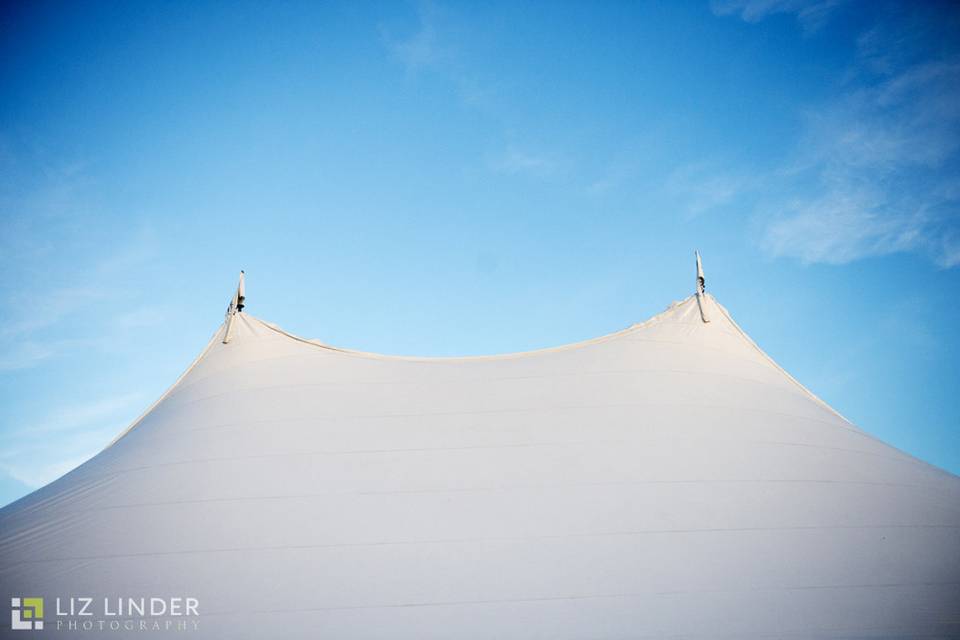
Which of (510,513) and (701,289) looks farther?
(701,289)

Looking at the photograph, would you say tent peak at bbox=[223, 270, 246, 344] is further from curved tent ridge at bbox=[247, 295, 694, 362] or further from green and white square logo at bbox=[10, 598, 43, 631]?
green and white square logo at bbox=[10, 598, 43, 631]

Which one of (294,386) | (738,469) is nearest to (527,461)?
(738,469)

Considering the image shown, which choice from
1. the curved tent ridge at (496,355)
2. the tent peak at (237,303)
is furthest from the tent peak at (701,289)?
the tent peak at (237,303)

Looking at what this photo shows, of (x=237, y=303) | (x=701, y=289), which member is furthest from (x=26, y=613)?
(x=701, y=289)

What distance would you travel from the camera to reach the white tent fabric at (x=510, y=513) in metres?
2.77

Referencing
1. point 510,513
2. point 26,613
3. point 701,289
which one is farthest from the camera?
point 701,289

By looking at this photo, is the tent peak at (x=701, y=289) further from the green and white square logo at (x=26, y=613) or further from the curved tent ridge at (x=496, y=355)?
the green and white square logo at (x=26, y=613)

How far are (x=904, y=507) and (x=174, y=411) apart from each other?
196 inches

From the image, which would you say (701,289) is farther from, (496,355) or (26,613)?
(26,613)

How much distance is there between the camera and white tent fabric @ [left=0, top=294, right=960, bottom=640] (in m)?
2.77

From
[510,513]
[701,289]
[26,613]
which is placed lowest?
[26,613]

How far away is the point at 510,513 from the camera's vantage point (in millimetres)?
3240

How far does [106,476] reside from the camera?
12.9ft

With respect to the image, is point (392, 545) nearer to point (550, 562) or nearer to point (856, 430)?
point (550, 562)
